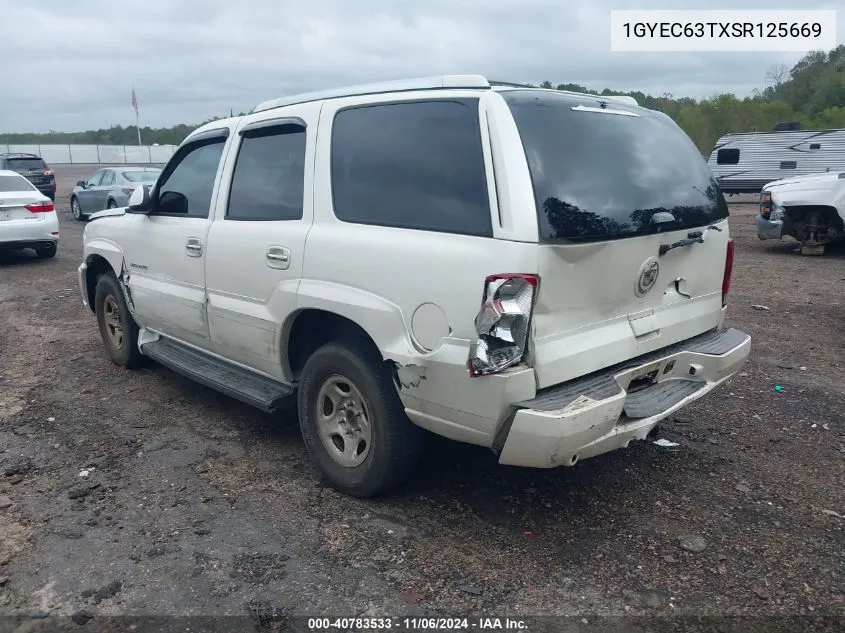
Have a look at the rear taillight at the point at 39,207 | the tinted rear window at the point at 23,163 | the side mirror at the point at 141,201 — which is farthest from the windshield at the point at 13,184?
the tinted rear window at the point at 23,163

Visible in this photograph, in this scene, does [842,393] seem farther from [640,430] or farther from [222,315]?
[222,315]

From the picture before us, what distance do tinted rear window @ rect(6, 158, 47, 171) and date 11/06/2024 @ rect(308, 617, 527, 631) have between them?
24390mm

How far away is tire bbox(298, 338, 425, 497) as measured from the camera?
3553mm

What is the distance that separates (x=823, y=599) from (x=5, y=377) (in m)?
6.07

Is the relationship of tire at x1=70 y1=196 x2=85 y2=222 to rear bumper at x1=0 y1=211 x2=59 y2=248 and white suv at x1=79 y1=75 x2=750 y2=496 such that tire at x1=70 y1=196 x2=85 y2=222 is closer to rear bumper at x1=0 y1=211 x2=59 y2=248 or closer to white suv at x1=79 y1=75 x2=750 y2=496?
rear bumper at x1=0 y1=211 x2=59 y2=248

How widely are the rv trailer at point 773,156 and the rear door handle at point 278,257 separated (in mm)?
17470

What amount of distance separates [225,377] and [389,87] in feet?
6.77

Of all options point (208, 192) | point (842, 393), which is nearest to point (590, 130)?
point (208, 192)

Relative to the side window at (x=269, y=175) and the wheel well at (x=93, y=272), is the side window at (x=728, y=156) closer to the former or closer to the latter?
the wheel well at (x=93, y=272)

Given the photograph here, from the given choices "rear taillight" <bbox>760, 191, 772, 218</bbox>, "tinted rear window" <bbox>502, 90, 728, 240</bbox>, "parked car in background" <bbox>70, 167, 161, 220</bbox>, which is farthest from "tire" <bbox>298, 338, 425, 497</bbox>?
"parked car in background" <bbox>70, 167, 161, 220</bbox>

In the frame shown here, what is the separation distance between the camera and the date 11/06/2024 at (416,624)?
287 centimetres

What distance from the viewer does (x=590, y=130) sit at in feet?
11.4

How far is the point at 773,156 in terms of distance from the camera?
19.5 meters

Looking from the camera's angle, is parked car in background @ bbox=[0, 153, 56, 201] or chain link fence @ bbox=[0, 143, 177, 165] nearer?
parked car in background @ bbox=[0, 153, 56, 201]
